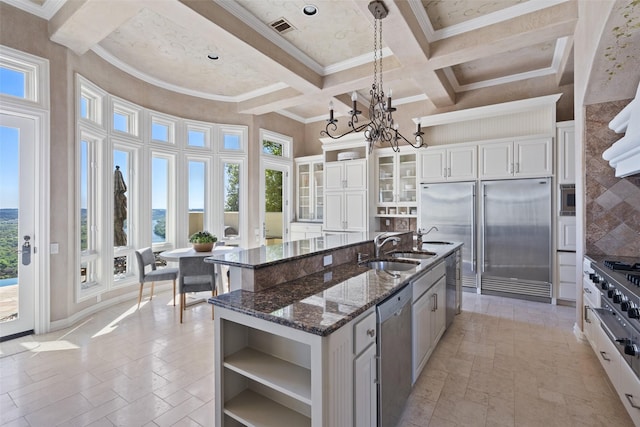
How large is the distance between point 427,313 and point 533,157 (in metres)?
3.28

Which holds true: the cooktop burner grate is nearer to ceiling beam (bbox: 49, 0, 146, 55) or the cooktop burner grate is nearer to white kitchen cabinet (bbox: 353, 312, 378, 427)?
white kitchen cabinet (bbox: 353, 312, 378, 427)

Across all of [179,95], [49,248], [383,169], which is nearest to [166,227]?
[49,248]

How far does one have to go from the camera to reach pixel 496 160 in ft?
15.3

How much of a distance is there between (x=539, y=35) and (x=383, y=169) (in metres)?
3.12

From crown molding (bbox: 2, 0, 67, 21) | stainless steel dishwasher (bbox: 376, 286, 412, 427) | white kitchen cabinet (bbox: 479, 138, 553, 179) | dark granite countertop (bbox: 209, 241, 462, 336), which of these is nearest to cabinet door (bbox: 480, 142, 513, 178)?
white kitchen cabinet (bbox: 479, 138, 553, 179)

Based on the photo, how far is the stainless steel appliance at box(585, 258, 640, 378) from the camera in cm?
176

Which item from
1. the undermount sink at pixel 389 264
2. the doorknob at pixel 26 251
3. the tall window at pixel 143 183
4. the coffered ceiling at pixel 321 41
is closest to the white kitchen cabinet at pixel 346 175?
the coffered ceiling at pixel 321 41

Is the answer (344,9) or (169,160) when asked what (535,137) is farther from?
(169,160)

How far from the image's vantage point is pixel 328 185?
6238 millimetres

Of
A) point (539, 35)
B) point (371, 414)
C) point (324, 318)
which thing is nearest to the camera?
point (324, 318)

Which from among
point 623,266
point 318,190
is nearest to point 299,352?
point 623,266

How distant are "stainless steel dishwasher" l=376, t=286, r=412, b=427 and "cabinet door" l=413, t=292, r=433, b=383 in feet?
0.45

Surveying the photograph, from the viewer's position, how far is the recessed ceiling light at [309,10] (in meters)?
3.11

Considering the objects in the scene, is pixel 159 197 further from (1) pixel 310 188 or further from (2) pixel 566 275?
(2) pixel 566 275
